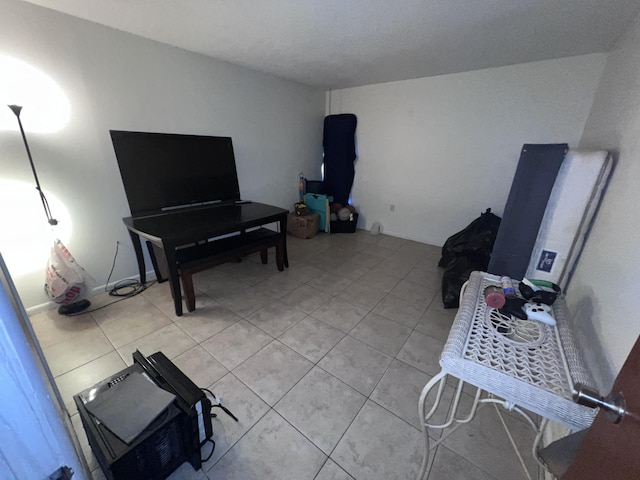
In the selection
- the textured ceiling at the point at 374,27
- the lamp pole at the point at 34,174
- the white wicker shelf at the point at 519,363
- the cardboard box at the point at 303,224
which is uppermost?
the textured ceiling at the point at 374,27

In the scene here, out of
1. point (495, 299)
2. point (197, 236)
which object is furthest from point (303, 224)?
point (495, 299)

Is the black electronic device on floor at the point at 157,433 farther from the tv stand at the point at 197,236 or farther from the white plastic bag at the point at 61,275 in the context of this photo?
the white plastic bag at the point at 61,275

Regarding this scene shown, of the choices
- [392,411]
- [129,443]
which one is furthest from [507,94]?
[129,443]

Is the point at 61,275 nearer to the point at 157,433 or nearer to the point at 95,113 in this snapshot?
the point at 95,113

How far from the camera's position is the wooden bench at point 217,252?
1996 millimetres

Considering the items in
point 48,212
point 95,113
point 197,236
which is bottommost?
point 197,236

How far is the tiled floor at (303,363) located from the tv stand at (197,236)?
0.33 metres

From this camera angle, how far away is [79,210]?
207 cm

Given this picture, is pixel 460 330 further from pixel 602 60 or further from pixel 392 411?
pixel 602 60

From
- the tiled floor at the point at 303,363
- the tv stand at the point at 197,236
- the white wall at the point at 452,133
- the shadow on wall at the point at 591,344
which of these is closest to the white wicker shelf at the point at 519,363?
the shadow on wall at the point at 591,344

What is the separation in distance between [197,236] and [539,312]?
207 cm

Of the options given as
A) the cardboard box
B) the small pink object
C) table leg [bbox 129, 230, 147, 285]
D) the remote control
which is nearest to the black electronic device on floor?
the small pink object

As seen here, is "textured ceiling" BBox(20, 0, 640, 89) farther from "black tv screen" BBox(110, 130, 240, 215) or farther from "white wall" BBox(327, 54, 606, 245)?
"black tv screen" BBox(110, 130, 240, 215)

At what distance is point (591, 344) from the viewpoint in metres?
1.06
